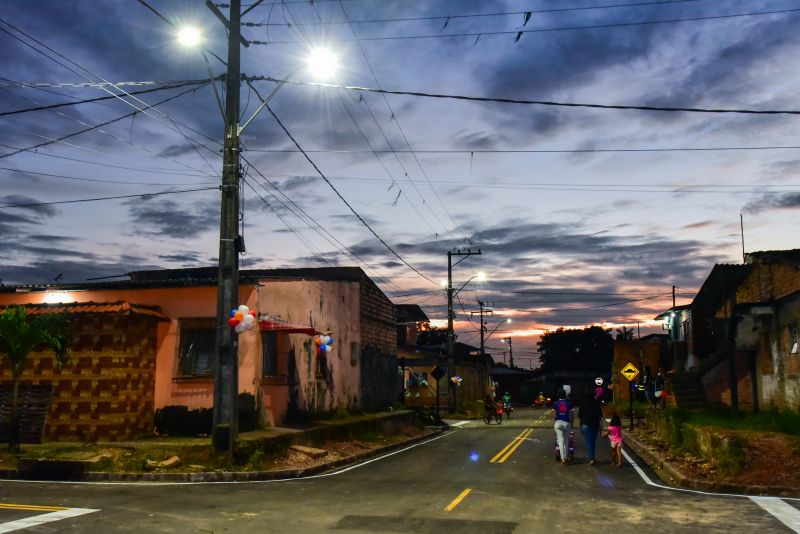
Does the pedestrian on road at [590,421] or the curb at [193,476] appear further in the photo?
the pedestrian on road at [590,421]

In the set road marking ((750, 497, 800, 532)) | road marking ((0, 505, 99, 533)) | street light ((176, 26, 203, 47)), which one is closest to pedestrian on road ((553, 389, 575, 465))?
road marking ((750, 497, 800, 532))

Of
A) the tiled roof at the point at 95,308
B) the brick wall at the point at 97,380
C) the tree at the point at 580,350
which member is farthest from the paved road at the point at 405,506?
the tree at the point at 580,350

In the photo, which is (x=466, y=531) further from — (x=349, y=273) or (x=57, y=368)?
(x=349, y=273)

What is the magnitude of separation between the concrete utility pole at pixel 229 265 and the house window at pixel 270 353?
5150 mm

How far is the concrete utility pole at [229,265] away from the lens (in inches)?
Result: 643

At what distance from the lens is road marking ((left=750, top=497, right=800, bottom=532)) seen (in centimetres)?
996

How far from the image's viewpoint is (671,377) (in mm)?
Result: 35031

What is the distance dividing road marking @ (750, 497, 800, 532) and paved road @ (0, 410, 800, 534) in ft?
0.05

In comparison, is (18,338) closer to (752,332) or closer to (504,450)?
(504,450)

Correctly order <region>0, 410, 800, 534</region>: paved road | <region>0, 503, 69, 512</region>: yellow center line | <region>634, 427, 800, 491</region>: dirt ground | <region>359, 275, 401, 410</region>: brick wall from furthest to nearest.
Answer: <region>359, 275, 401, 410</region>: brick wall → <region>634, 427, 800, 491</region>: dirt ground → <region>0, 503, 69, 512</region>: yellow center line → <region>0, 410, 800, 534</region>: paved road

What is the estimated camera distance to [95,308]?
61.4 ft

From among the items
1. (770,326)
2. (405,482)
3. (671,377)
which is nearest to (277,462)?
(405,482)

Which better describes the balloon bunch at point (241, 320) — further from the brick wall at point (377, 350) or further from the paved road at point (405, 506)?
the brick wall at point (377, 350)

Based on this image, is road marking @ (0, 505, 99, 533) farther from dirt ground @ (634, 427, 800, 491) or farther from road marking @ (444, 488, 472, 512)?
dirt ground @ (634, 427, 800, 491)
